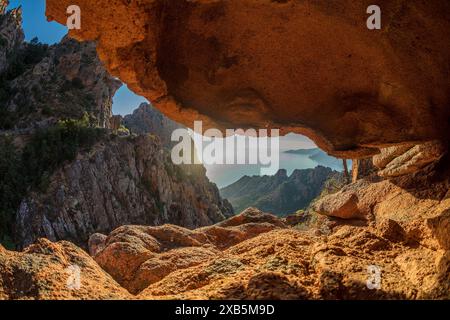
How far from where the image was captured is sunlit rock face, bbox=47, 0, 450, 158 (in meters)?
4.35

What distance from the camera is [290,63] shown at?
5.09 metres

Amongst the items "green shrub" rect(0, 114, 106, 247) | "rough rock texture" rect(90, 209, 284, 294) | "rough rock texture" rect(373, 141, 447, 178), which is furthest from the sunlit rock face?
"green shrub" rect(0, 114, 106, 247)

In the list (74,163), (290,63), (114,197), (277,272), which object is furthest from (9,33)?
(277,272)

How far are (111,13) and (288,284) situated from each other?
374 cm

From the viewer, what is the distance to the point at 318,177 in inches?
2613

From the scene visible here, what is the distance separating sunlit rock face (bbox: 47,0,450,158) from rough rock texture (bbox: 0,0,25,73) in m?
50.0

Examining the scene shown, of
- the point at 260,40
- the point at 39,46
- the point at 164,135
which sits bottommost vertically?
the point at 260,40

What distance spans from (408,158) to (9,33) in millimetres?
57741

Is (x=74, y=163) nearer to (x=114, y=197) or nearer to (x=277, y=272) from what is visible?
(x=114, y=197)

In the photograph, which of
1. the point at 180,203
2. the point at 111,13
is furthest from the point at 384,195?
the point at 180,203

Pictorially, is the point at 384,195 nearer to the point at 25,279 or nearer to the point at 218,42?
the point at 218,42

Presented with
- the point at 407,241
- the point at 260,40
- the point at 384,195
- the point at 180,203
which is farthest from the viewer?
the point at 180,203

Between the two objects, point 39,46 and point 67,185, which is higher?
point 39,46

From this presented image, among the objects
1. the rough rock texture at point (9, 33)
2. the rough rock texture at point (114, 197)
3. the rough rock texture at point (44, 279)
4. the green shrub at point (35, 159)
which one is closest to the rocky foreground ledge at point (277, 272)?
the rough rock texture at point (44, 279)
